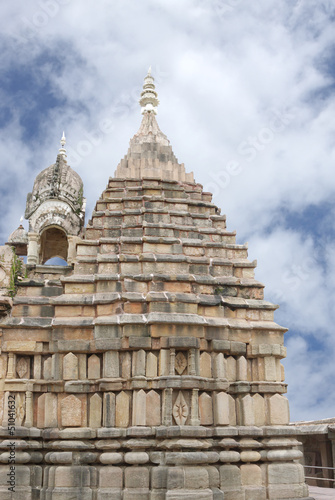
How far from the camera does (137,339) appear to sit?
39.9ft

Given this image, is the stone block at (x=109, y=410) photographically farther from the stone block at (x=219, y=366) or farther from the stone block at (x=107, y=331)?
the stone block at (x=219, y=366)

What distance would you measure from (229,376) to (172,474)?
2.82 meters

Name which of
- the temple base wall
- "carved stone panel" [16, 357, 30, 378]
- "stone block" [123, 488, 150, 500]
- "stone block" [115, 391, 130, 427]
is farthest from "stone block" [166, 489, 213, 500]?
"carved stone panel" [16, 357, 30, 378]

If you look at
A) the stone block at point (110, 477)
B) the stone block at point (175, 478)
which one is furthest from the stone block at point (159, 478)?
the stone block at point (110, 477)

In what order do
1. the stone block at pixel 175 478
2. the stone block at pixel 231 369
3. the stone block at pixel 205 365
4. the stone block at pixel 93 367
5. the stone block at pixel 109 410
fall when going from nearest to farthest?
the stone block at pixel 175 478 → the stone block at pixel 109 410 → the stone block at pixel 93 367 → the stone block at pixel 205 365 → the stone block at pixel 231 369

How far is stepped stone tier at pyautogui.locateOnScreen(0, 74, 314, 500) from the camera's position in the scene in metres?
11.4

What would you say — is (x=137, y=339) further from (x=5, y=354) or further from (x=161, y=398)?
(x=5, y=354)

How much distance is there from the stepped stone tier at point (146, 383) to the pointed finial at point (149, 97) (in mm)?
7429

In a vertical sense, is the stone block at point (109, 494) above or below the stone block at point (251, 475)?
Answer: below

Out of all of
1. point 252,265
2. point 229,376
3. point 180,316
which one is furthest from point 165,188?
point 229,376

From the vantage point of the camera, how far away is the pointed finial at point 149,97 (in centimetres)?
2006

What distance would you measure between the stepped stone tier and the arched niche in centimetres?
789

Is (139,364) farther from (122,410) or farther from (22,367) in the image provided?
(22,367)

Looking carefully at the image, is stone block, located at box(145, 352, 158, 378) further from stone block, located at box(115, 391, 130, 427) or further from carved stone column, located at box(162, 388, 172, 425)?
stone block, located at box(115, 391, 130, 427)
